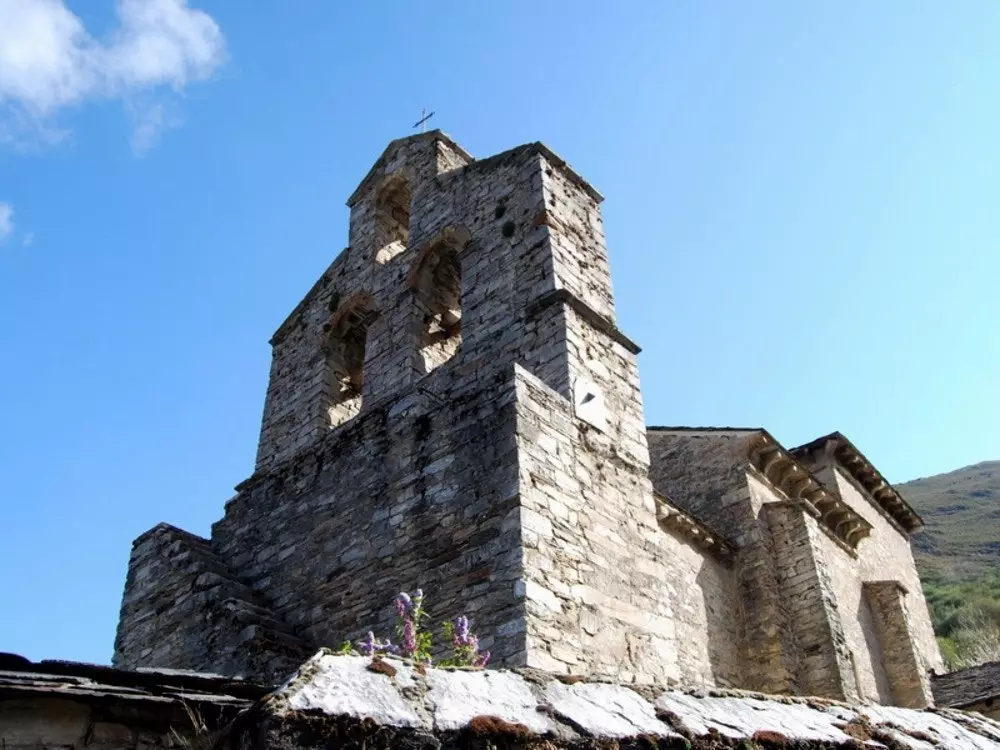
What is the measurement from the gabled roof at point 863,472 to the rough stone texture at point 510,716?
1456 centimetres

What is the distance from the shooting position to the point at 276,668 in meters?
7.73

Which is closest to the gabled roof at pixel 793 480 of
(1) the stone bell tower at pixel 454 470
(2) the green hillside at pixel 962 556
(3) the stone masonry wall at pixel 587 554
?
(1) the stone bell tower at pixel 454 470

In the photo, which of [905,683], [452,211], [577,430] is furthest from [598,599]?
[905,683]

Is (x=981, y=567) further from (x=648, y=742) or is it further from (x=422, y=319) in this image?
(x=648, y=742)

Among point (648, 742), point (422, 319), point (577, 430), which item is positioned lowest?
point (648, 742)

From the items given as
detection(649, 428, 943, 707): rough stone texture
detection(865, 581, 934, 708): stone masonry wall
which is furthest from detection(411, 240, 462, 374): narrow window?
detection(865, 581, 934, 708): stone masonry wall

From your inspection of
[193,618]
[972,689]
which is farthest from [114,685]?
[972,689]

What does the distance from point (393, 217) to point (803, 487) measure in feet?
24.6

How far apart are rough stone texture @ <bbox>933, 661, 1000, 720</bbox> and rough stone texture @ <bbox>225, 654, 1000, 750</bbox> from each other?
946 cm

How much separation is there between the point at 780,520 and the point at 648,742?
9849 millimetres

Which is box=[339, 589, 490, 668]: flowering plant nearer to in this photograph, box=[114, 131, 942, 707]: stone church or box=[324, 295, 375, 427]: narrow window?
box=[114, 131, 942, 707]: stone church

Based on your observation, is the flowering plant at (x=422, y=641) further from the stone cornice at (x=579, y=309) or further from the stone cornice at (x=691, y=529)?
the stone cornice at (x=691, y=529)

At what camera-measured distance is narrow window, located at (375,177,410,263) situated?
13.1 metres

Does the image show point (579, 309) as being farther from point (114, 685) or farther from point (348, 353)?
point (114, 685)
